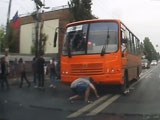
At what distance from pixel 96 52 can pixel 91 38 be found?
730mm

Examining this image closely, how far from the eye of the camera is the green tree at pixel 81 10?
161 ft

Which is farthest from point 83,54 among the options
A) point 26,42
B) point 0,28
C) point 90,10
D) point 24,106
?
point 0,28

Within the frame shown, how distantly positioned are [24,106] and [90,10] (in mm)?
36100

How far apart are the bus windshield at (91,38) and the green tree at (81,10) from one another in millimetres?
30539

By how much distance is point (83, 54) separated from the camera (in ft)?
57.9

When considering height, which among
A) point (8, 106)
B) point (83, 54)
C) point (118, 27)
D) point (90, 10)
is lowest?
point (8, 106)

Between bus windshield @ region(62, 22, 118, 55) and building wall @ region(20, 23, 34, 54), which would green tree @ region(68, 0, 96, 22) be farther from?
bus windshield @ region(62, 22, 118, 55)

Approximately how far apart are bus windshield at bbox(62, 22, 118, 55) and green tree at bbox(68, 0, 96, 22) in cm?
3054

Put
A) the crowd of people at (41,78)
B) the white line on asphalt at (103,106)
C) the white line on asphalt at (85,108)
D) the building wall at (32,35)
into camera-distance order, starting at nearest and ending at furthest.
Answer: the white line on asphalt at (85,108) → the white line on asphalt at (103,106) → the crowd of people at (41,78) → the building wall at (32,35)

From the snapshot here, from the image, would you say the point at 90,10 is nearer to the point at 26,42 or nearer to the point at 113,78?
the point at 26,42

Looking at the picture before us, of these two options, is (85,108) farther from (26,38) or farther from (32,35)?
(26,38)

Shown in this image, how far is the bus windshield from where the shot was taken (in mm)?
17547

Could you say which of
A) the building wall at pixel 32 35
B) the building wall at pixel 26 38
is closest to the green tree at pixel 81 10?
the building wall at pixel 32 35

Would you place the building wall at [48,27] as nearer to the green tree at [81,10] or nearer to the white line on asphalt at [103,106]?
the green tree at [81,10]
